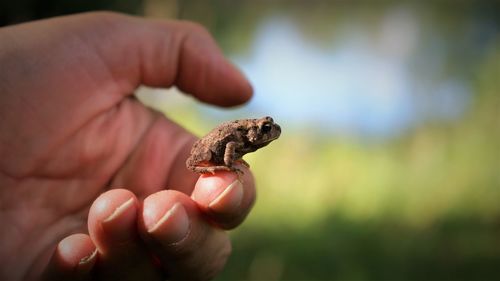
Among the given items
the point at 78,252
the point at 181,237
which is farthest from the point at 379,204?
the point at 78,252

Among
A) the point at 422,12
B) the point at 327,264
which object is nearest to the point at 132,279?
the point at 327,264

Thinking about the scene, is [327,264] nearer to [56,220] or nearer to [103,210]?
[56,220]

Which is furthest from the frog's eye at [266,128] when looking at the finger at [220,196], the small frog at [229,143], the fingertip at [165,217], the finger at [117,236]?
the finger at [117,236]

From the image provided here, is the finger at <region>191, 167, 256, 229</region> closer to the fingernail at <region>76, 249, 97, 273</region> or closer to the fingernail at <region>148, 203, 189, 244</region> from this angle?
the fingernail at <region>148, 203, 189, 244</region>

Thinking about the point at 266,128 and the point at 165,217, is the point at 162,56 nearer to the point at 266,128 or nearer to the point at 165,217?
the point at 266,128

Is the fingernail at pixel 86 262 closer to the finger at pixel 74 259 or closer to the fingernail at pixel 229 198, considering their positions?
the finger at pixel 74 259

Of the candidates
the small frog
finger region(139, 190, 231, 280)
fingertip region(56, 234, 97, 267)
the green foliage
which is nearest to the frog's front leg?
the small frog
